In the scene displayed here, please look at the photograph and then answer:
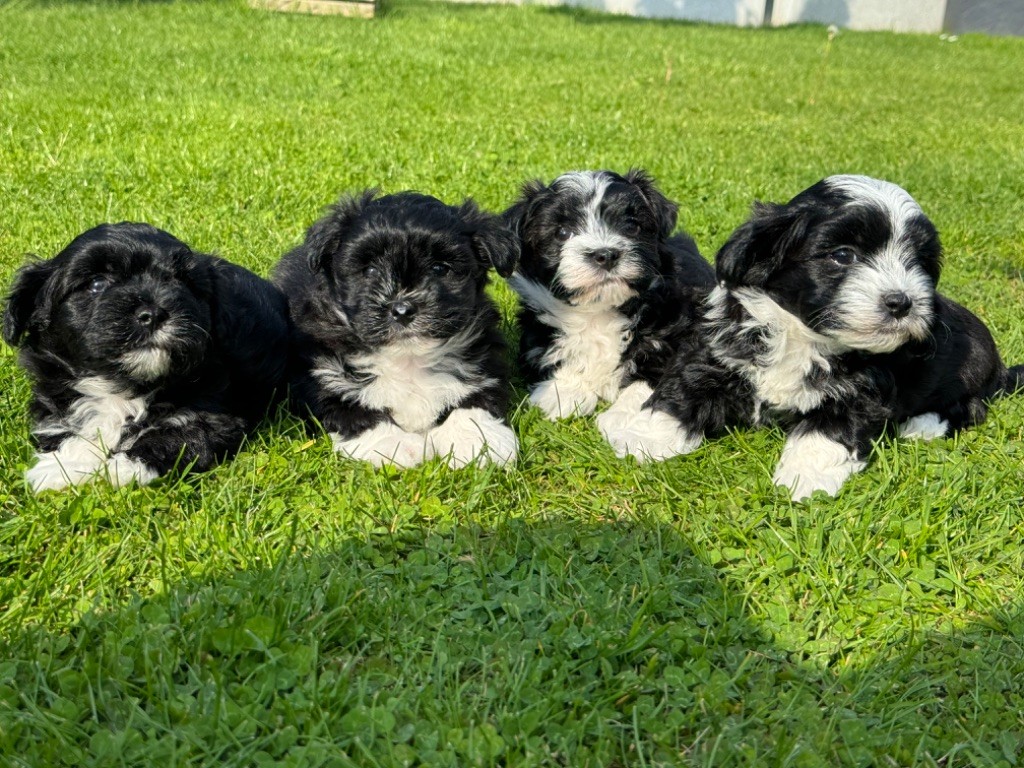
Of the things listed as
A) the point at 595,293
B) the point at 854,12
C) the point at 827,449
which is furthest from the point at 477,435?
the point at 854,12

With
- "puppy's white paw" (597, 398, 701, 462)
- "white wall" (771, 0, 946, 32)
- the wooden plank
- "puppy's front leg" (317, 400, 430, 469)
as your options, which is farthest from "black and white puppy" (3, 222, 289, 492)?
"white wall" (771, 0, 946, 32)

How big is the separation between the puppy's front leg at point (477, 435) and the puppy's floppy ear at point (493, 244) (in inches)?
22.2

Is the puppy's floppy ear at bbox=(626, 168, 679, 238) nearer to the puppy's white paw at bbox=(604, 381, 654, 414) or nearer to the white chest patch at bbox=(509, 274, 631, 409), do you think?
the white chest patch at bbox=(509, 274, 631, 409)

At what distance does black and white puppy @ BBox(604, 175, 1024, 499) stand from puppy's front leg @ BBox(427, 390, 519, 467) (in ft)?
1.70

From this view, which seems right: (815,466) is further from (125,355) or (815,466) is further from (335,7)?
(335,7)

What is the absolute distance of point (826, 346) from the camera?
12.6 feet

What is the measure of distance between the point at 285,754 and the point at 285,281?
282 centimetres

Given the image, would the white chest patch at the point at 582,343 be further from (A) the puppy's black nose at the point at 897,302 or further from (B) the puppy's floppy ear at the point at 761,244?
(A) the puppy's black nose at the point at 897,302

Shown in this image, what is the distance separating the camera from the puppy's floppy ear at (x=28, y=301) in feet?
11.3

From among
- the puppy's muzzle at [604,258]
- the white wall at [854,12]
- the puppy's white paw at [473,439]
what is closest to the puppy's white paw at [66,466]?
the puppy's white paw at [473,439]

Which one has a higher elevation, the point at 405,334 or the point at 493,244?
the point at 493,244

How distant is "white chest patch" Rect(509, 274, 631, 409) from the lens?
4484mm

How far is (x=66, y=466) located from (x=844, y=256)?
119 inches

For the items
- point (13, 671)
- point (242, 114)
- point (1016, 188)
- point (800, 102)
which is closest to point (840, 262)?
point (13, 671)
